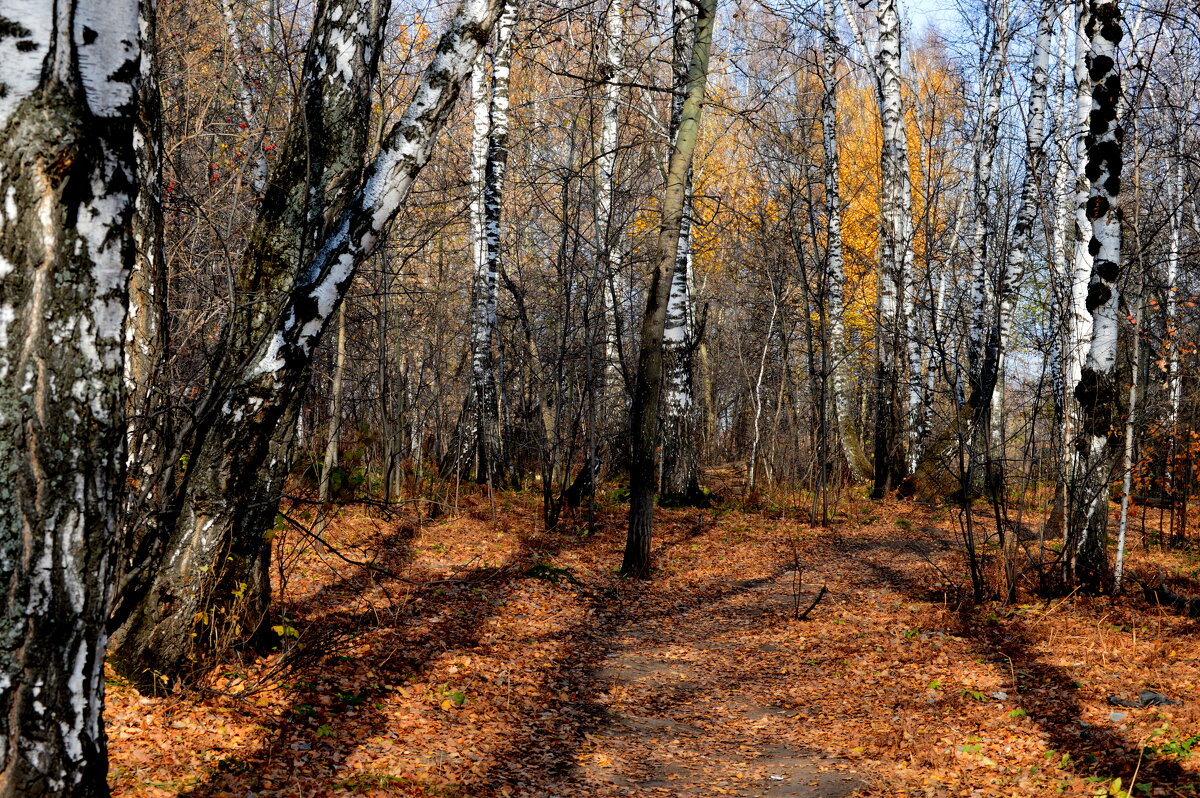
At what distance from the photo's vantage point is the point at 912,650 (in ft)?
22.4

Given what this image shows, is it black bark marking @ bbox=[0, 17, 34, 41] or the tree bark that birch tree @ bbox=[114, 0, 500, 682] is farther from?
the tree bark

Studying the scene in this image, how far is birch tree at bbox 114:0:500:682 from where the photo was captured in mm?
4316

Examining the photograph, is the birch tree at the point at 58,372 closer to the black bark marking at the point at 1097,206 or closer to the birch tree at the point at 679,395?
the black bark marking at the point at 1097,206

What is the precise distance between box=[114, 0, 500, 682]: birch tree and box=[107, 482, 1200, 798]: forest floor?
15.3 inches

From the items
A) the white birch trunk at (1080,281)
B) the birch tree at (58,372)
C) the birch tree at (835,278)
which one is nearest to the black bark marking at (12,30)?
the birch tree at (58,372)

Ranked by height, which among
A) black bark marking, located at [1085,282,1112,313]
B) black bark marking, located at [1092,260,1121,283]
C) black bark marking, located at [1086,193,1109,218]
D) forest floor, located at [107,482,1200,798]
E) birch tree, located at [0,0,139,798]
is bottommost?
forest floor, located at [107,482,1200,798]

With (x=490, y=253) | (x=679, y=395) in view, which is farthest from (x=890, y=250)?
(x=490, y=253)

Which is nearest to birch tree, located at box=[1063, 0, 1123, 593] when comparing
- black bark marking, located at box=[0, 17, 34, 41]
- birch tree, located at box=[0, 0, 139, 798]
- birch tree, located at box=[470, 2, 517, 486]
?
birch tree, located at box=[0, 0, 139, 798]

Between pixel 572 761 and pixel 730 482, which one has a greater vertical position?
pixel 730 482

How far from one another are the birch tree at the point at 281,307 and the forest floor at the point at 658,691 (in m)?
0.39

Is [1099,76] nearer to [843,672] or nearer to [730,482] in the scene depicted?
[843,672]

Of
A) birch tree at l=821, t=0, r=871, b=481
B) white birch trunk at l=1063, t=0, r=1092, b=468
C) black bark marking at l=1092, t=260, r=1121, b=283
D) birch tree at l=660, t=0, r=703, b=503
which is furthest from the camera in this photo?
birch tree at l=821, t=0, r=871, b=481

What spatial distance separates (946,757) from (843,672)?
1.80m

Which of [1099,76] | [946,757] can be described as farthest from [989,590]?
[1099,76]
